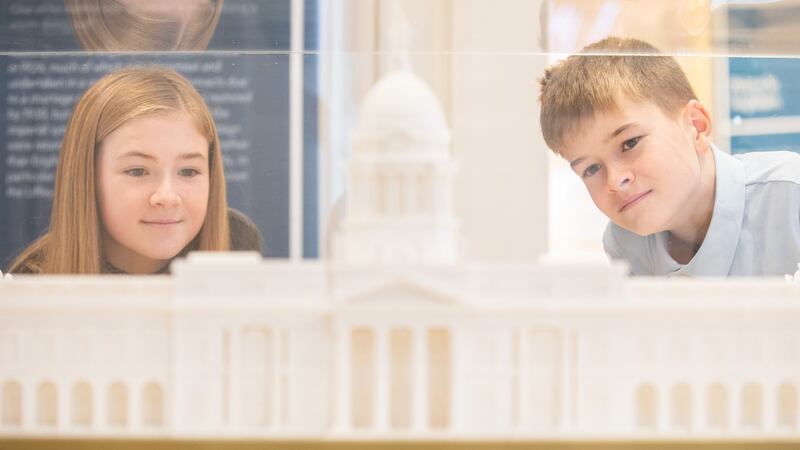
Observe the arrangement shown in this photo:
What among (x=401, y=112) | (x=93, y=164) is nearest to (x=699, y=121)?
(x=401, y=112)

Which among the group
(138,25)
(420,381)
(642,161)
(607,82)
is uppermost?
(138,25)

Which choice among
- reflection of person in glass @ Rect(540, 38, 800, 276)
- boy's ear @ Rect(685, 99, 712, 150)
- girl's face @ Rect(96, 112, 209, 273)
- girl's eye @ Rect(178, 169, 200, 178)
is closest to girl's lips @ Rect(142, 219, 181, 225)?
girl's face @ Rect(96, 112, 209, 273)

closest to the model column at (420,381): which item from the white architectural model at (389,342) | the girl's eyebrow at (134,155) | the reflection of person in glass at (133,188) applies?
the white architectural model at (389,342)

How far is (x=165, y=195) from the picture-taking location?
256 centimetres

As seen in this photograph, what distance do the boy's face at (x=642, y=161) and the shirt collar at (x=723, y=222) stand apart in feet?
0.23

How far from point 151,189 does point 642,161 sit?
5.06 feet

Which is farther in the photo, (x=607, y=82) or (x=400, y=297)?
(x=607, y=82)

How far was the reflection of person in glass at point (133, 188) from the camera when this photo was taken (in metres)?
2.56

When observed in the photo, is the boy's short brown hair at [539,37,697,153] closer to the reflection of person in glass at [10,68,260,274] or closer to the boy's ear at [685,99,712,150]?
the boy's ear at [685,99,712,150]

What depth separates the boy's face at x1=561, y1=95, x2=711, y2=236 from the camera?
2.58 metres

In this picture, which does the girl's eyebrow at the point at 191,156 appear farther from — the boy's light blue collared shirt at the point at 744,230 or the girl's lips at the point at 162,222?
the boy's light blue collared shirt at the point at 744,230

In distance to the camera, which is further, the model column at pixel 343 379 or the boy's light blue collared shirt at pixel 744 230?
the boy's light blue collared shirt at pixel 744 230

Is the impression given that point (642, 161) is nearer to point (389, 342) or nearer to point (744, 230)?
point (744, 230)

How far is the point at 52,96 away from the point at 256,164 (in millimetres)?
674
